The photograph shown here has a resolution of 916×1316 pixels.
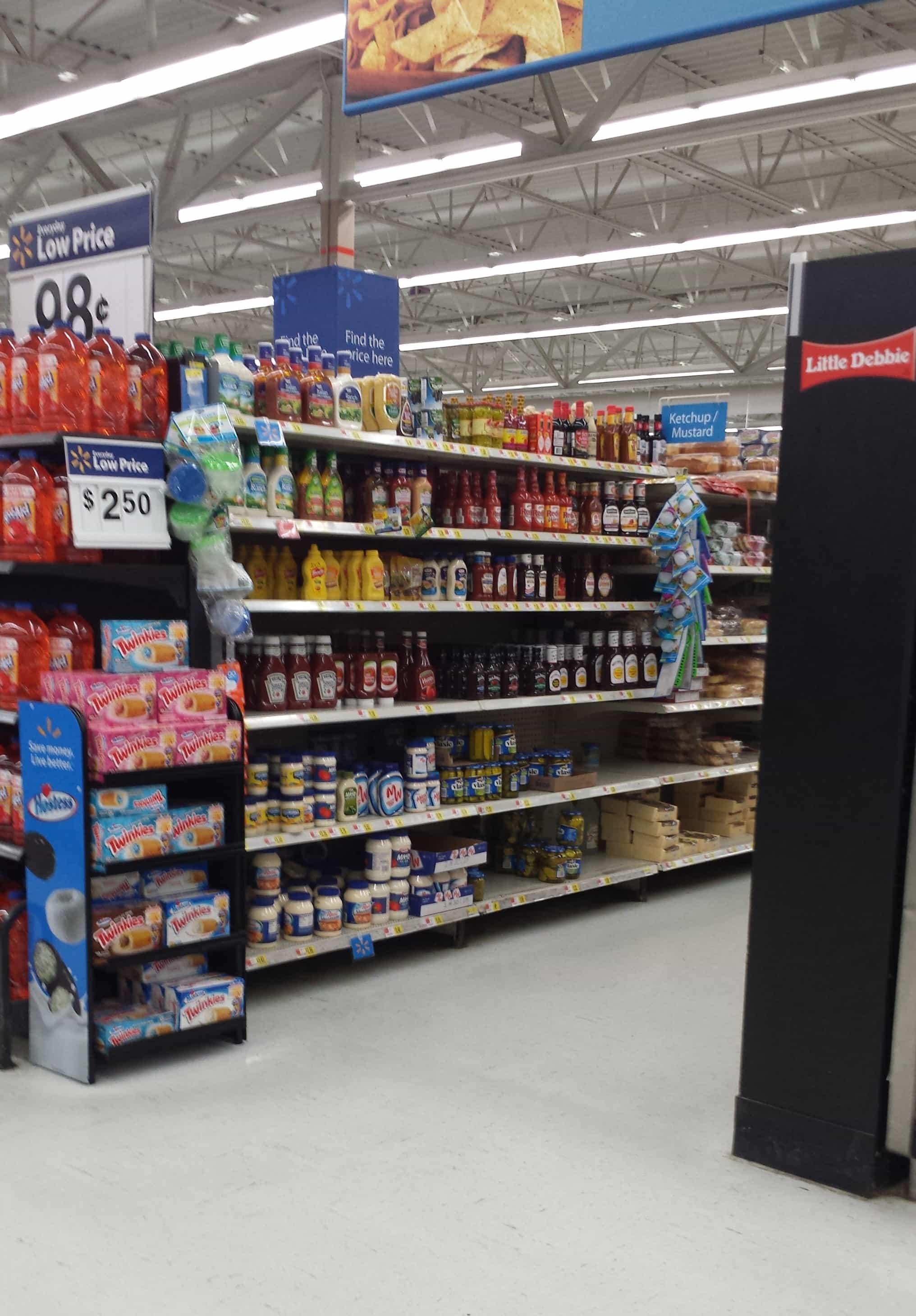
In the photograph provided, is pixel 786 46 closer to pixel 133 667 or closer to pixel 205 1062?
pixel 133 667

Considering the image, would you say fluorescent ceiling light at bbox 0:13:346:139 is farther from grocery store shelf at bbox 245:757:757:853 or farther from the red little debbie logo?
grocery store shelf at bbox 245:757:757:853

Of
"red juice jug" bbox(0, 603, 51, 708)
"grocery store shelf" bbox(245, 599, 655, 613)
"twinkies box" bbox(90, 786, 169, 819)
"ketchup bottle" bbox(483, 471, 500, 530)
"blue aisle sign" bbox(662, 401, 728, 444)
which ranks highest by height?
"blue aisle sign" bbox(662, 401, 728, 444)

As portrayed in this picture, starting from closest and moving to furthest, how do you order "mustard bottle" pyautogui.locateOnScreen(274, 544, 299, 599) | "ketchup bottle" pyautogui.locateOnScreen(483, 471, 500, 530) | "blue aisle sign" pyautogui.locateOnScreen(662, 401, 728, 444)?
"mustard bottle" pyautogui.locateOnScreen(274, 544, 299, 599) → "ketchup bottle" pyautogui.locateOnScreen(483, 471, 500, 530) → "blue aisle sign" pyautogui.locateOnScreen(662, 401, 728, 444)

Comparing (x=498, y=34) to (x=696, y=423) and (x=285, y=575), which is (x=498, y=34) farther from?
(x=696, y=423)

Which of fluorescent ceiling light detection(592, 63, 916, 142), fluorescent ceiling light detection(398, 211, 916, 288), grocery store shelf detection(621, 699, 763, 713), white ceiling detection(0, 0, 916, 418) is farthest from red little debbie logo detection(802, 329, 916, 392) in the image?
fluorescent ceiling light detection(398, 211, 916, 288)

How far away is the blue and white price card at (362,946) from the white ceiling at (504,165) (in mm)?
4690

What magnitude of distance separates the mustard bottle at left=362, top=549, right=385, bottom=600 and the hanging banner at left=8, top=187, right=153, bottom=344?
1.22 meters

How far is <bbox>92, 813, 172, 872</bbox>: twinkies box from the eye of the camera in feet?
11.8

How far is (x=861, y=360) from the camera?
3.06m

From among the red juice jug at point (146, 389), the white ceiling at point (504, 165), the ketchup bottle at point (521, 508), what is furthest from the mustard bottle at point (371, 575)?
the white ceiling at point (504, 165)

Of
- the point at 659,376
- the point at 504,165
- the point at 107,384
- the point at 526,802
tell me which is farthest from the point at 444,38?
the point at 659,376

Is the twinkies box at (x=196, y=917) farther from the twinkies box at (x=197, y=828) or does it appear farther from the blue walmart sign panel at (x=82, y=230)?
the blue walmart sign panel at (x=82, y=230)

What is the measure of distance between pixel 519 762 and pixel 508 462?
140 cm

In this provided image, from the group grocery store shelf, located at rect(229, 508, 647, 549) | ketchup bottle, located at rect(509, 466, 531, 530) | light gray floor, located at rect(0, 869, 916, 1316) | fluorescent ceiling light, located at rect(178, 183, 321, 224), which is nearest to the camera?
light gray floor, located at rect(0, 869, 916, 1316)
